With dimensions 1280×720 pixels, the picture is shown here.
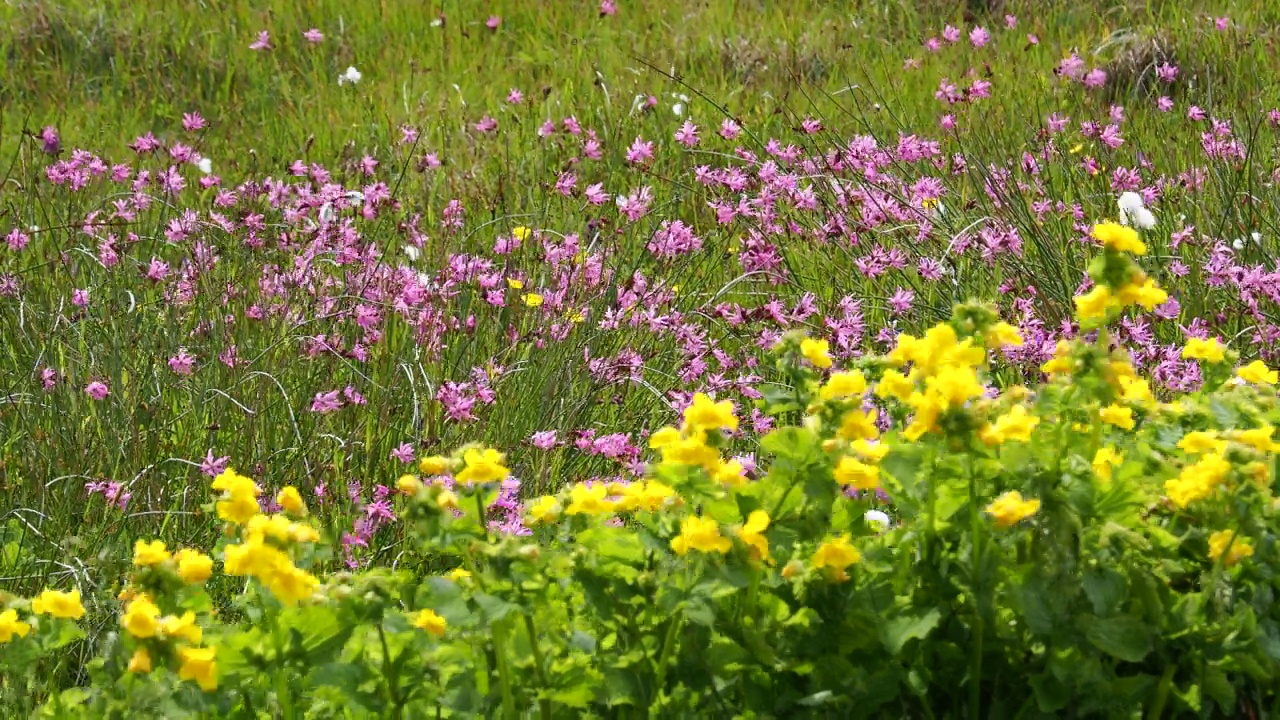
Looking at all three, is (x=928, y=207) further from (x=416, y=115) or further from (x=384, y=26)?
(x=384, y=26)

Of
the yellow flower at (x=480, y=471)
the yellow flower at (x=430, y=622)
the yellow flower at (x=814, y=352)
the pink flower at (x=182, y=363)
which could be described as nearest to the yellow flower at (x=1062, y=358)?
the yellow flower at (x=814, y=352)

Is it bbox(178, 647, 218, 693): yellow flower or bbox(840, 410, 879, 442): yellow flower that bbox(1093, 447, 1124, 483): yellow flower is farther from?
bbox(178, 647, 218, 693): yellow flower

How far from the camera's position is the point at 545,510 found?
1896mm

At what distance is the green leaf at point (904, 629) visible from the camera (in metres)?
1.67

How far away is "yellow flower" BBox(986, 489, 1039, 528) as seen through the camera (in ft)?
5.33

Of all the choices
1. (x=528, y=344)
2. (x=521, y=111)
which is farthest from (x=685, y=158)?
Result: (x=528, y=344)

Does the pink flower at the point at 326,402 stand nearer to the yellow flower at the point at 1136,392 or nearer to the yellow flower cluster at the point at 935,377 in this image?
the yellow flower cluster at the point at 935,377

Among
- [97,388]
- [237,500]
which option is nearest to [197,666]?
[237,500]

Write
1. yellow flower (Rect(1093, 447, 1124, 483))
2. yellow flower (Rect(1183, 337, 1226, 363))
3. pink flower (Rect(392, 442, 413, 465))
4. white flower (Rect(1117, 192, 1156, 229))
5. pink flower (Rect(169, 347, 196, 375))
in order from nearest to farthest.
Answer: yellow flower (Rect(1093, 447, 1124, 483)) → yellow flower (Rect(1183, 337, 1226, 363)) → pink flower (Rect(392, 442, 413, 465)) → pink flower (Rect(169, 347, 196, 375)) → white flower (Rect(1117, 192, 1156, 229))

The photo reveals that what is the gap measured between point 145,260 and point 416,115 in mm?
2100

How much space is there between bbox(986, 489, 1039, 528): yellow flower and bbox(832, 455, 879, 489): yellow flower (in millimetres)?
149

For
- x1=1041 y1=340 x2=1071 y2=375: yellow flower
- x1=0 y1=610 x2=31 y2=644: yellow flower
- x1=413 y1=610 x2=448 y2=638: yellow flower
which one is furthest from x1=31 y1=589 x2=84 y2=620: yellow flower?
x1=1041 y1=340 x2=1071 y2=375: yellow flower

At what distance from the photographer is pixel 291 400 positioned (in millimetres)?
3314

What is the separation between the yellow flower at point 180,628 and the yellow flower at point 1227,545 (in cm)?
116
